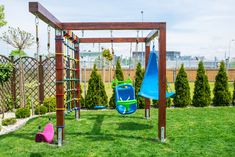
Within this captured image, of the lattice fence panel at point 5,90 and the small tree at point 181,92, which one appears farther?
the small tree at point 181,92

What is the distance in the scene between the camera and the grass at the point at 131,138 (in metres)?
4.36

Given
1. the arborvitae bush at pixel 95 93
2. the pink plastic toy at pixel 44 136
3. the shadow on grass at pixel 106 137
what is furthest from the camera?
the arborvitae bush at pixel 95 93

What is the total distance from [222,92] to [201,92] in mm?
807

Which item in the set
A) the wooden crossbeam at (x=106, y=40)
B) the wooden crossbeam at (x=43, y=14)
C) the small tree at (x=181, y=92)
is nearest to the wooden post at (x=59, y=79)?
the wooden crossbeam at (x=43, y=14)

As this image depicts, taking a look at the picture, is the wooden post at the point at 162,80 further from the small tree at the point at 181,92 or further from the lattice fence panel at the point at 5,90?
the lattice fence panel at the point at 5,90

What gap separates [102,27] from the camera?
15.8 feet

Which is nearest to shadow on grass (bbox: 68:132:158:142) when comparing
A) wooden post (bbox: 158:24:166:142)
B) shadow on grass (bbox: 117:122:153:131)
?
wooden post (bbox: 158:24:166:142)

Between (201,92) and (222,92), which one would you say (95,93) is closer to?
(201,92)

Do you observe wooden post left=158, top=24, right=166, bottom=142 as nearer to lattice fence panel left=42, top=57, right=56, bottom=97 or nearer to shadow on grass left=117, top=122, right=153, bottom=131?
shadow on grass left=117, top=122, right=153, bottom=131

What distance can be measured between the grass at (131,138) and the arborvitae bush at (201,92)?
8.38 ft

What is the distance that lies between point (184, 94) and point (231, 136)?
15.6 ft

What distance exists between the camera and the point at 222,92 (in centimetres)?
1008

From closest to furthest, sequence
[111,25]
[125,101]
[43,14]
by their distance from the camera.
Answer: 1. [43,14]
2. [111,25]
3. [125,101]

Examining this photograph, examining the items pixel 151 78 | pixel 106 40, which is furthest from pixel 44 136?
pixel 106 40
